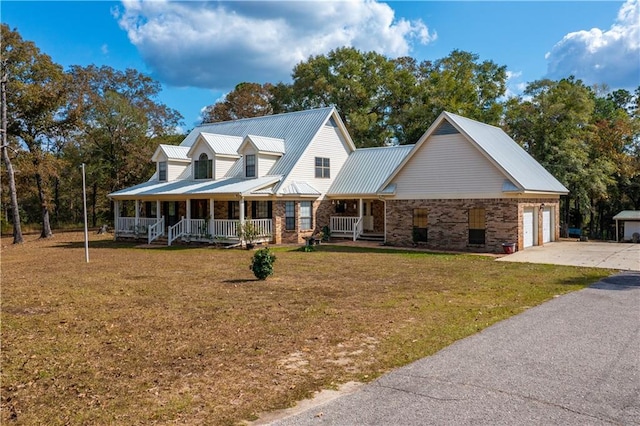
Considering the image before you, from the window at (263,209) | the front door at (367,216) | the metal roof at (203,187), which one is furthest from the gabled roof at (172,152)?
the front door at (367,216)

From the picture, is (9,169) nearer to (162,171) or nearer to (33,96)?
(33,96)

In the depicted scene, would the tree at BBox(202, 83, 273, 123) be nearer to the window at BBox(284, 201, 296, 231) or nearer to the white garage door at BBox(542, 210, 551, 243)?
the window at BBox(284, 201, 296, 231)

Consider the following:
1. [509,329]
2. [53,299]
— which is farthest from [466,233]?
[53,299]

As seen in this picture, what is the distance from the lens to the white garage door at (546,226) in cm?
2565

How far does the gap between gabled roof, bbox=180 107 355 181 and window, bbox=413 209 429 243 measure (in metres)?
7.64

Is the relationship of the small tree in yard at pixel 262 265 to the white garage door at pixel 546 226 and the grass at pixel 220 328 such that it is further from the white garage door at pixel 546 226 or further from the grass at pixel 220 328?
the white garage door at pixel 546 226

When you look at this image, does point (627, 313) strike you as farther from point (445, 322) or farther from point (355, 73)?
point (355, 73)

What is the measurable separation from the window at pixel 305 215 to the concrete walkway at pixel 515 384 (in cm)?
1953

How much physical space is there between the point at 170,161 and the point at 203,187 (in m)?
5.44

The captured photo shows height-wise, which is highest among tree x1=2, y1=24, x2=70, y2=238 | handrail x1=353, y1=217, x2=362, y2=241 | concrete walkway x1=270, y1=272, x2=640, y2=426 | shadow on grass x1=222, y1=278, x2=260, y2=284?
tree x1=2, y1=24, x2=70, y2=238

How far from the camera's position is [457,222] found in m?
23.1

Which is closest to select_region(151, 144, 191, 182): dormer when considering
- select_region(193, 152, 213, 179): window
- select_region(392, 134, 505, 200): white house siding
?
select_region(193, 152, 213, 179): window

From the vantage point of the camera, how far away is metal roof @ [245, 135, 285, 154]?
28.6 meters

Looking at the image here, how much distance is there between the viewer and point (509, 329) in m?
8.80
